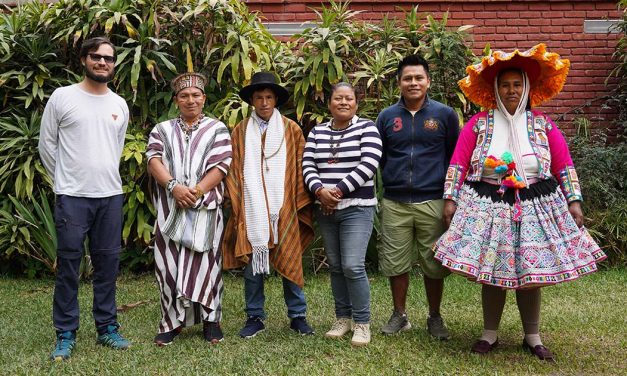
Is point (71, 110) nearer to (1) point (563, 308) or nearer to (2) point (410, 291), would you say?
(2) point (410, 291)

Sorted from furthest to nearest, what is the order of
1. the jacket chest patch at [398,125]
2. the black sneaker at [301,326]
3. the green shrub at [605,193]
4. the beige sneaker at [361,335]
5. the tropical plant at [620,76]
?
the tropical plant at [620,76]
the green shrub at [605,193]
the black sneaker at [301,326]
the jacket chest patch at [398,125]
the beige sneaker at [361,335]

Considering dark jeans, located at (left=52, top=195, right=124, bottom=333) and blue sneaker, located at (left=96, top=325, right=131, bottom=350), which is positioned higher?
dark jeans, located at (left=52, top=195, right=124, bottom=333)

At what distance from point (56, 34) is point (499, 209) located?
5.08 m

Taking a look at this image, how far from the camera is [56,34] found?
7531 millimetres

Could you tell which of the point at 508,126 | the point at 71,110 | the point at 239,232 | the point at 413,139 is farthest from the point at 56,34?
the point at 508,126

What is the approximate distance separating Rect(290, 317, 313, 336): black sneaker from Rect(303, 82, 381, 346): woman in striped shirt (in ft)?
0.69

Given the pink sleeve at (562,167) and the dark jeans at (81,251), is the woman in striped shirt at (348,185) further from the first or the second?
the dark jeans at (81,251)

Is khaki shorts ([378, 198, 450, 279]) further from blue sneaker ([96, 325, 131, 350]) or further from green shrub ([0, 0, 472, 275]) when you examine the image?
green shrub ([0, 0, 472, 275])

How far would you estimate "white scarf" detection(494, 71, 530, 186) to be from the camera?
4531mm

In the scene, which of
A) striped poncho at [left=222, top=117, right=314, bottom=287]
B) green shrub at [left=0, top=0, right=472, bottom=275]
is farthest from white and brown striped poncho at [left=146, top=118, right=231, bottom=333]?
green shrub at [left=0, top=0, right=472, bottom=275]

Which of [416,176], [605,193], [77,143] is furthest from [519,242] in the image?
[605,193]

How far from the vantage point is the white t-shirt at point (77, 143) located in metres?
4.66

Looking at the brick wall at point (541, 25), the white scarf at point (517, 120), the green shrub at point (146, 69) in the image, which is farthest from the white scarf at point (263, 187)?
the brick wall at point (541, 25)

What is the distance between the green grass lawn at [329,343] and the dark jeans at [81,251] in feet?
0.81
